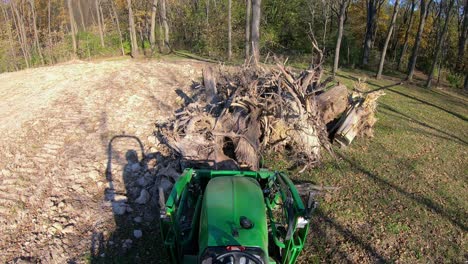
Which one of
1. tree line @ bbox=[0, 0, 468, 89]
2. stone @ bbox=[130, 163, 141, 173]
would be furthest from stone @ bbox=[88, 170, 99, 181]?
tree line @ bbox=[0, 0, 468, 89]

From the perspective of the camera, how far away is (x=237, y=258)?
362cm

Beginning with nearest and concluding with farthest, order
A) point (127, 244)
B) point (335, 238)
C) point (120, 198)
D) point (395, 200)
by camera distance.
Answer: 1. point (127, 244)
2. point (335, 238)
3. point (120, 198)
4. point (395, 200)

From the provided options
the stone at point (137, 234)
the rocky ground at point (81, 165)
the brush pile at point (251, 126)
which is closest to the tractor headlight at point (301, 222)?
the rocky ground at point (81, 165)

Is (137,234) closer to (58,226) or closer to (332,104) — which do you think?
(58,226)

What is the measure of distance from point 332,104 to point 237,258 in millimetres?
8312

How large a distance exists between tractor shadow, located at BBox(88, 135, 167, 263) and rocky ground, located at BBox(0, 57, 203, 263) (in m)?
0.02

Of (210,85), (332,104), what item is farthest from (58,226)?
(332,104)

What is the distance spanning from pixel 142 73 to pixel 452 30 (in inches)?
1376

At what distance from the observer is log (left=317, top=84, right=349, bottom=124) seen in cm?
1098

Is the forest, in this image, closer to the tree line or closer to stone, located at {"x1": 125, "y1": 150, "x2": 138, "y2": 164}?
stone, located at {"x1": 125, "y1": 150, "x2": 138, "y2": 164}

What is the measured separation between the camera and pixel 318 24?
3500 cm

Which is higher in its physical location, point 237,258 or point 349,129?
point 237,258

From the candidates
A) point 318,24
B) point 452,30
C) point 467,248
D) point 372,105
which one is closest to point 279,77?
point 372,105

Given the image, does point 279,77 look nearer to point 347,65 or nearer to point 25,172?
point 25,172
